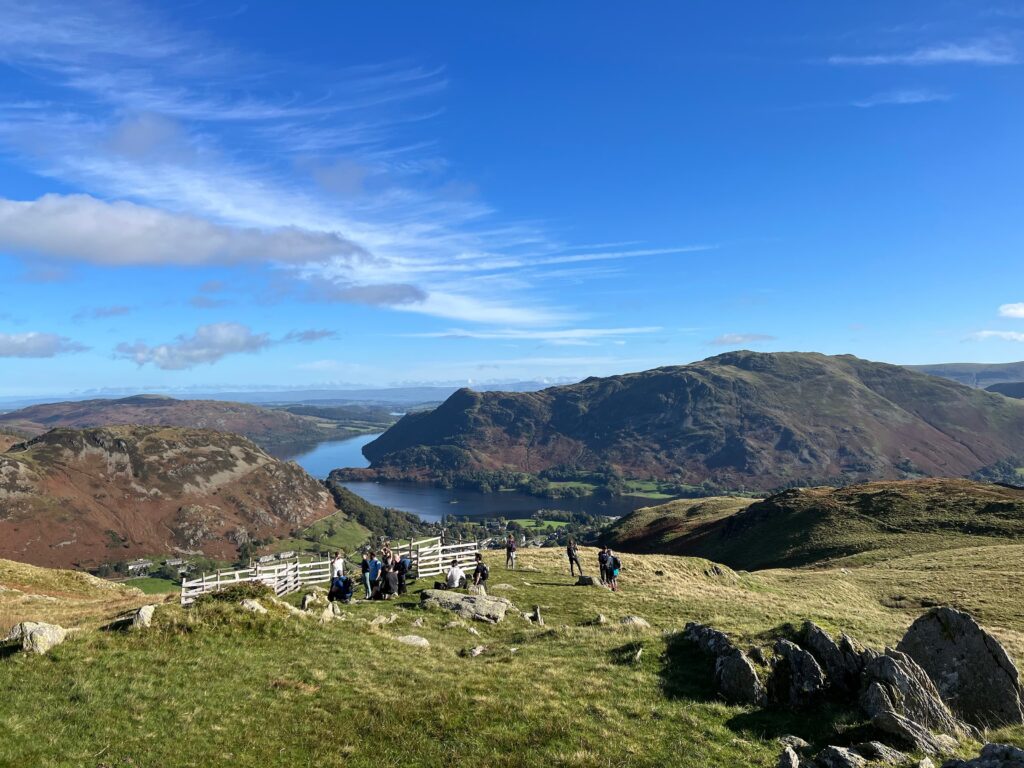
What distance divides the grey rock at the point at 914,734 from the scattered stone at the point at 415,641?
15.7 m

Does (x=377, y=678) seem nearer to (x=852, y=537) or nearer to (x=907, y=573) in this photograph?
(x=907, y=573)

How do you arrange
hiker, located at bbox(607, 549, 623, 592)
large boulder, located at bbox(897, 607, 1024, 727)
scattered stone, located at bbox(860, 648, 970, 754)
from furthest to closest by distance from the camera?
hiker, located at bbox(607, 549, 623, 592), large boulder, located at bbox(897, 607, 1024, 727), scattered stone, located at bbox(860, 648, 970, 754)

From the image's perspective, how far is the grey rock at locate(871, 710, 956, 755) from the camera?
13.0 meters

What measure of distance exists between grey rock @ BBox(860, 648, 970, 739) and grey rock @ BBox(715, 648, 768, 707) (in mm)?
2658

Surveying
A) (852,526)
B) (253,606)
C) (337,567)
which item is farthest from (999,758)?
(852,526)

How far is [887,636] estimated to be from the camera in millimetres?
30656

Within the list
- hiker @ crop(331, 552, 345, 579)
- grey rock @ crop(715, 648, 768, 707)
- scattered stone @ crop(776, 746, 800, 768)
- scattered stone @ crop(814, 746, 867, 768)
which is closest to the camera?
scattered stone @ crop(814, 746, 867, 768)

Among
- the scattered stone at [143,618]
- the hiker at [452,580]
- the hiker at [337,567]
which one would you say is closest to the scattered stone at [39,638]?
the scattered stone at [143,618]

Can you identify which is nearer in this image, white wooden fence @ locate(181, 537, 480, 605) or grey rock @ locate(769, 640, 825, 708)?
grey rock @ locate(769, 640, 825, 708)

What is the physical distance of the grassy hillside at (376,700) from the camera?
45.1 ft

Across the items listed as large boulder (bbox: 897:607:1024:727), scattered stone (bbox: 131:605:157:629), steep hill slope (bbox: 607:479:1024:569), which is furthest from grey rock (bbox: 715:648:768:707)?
steep hill slope (bbox: 607:479:1024:569)

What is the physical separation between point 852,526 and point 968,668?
2850 inches

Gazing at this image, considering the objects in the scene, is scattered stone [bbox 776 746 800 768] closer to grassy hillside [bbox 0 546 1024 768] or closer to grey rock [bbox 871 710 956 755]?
grassy hillside [bbox 0 546 1024 768]

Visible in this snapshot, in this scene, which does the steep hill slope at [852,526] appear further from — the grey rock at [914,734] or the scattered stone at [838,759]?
the scattered stone at [838,759]
